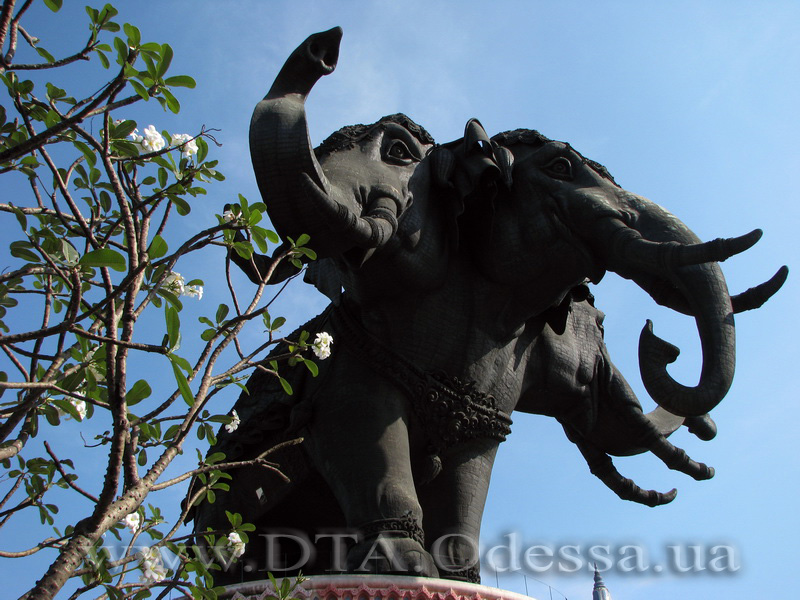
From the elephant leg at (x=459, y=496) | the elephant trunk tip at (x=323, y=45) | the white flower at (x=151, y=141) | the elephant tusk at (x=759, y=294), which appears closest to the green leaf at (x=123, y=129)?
the white flower at (x=151, y=141)

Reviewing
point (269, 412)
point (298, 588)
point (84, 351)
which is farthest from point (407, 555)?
point (84, 351)

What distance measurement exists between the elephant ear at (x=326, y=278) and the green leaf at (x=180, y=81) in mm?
2047

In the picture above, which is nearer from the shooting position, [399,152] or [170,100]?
[170,100]

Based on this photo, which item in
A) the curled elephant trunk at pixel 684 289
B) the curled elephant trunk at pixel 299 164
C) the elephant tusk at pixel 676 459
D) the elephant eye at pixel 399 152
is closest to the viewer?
the curled elephant trunk at pixel 299 164

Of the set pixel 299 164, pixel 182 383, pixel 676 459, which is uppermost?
pixel 299 164

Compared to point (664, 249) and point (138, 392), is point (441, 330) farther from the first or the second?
point (138, 392)

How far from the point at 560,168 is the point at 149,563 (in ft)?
9.65

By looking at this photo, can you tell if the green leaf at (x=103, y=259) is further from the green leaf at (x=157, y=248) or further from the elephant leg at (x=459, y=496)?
the elephant leg at (x=459, y=496)

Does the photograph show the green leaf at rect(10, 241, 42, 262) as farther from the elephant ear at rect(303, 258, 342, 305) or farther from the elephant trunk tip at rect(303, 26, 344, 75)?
the elephant ear at rect(303, 258, 342, 305)

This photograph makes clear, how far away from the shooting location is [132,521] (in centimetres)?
303

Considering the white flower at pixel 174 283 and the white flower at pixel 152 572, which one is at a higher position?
the white flower at pixel 174 283

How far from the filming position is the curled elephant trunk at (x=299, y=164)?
399 cm

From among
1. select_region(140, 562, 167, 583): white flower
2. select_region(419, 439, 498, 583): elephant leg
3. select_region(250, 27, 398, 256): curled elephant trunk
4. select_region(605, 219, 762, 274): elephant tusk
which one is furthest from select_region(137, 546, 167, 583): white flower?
select_region(605, 219, 762, 274): elephant tusk

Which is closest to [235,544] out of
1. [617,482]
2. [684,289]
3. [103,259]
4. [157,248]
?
[157,248]
